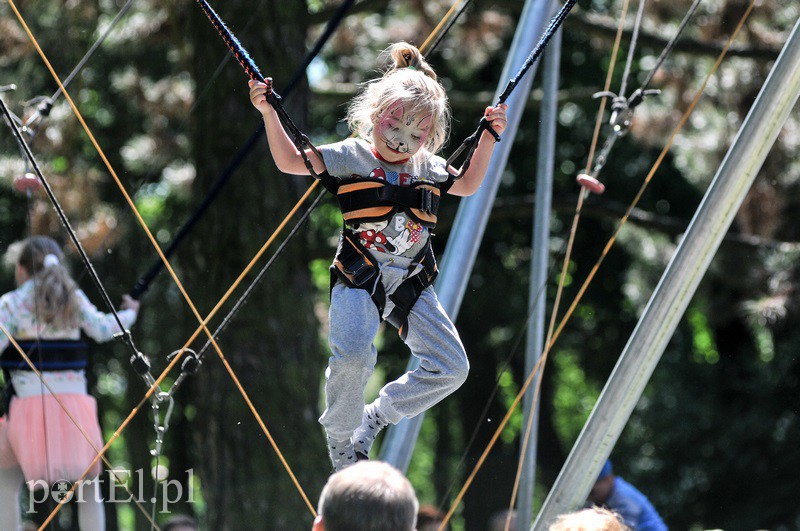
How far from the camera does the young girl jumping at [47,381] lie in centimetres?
393

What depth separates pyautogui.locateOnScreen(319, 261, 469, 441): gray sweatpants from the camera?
9.71 ft

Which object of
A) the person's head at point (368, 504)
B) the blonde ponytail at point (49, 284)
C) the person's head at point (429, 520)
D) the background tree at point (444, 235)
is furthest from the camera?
the background tree at point (444, 235)

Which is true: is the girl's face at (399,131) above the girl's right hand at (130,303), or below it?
above

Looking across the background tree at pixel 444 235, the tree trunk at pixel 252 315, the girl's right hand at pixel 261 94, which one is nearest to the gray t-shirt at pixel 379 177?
the girl's right hand at pixel 261 94

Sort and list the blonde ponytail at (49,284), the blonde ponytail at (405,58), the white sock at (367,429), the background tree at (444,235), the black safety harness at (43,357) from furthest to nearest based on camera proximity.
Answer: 1. the background tree at (444,235)
2. the blonde ponytail at (49,284)
3. the black safety harness at (43,357)
4. the blonde ponytail at (405,58)
5. the white sock at (367,429)

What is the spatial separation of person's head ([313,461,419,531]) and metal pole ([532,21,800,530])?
141 cm

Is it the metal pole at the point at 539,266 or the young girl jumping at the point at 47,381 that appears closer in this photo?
the young girl jumping at the point at 47,381

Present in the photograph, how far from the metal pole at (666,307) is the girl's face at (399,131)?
935mm

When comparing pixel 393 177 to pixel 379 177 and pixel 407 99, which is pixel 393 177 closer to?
pixel 379 177

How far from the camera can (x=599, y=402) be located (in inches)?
A: 134

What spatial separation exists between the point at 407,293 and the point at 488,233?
781cm

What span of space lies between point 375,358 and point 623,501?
2.14 meters

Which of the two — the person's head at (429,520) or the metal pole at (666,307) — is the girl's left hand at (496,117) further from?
the person's head at (429,520)

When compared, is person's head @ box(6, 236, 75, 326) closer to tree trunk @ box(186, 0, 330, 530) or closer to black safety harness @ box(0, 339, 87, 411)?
black safety harness @ box(0, 339, 87, 411)
